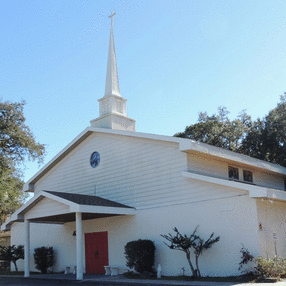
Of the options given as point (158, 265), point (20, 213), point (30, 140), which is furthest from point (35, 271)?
point (30, 140)

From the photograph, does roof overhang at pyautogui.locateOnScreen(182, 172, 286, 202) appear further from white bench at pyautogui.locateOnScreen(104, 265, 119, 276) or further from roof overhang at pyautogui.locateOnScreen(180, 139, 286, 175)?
white bench at pyautogui.locateOnScreen(104, 265, 119, 276)

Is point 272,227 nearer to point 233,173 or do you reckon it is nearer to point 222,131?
point 233,173

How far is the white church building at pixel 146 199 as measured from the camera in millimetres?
14273

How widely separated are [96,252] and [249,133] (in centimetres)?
1838

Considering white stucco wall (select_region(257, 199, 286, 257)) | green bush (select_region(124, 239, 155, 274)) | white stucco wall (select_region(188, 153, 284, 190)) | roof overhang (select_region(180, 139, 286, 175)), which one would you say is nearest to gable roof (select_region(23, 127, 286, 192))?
roof overhang (select_region(180, 139, 286, 175))

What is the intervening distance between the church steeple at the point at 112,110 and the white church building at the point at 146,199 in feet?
0.20

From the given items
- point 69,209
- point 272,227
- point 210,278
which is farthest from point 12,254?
point 272,227

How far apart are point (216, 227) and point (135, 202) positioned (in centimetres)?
451

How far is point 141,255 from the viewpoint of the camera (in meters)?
15.9

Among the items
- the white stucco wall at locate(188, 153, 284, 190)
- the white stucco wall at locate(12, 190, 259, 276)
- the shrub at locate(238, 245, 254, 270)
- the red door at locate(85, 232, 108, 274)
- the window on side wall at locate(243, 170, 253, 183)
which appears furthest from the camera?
the window on side wall at locate(243, 170, 253, 183)

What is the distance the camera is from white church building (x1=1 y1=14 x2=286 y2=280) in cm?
1427

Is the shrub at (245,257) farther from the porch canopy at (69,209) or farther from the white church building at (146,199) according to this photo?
the porch canopy at (69,209)

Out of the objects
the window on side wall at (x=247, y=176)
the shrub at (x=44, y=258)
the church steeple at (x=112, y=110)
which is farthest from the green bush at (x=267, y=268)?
the shrub at (x=44, y=258)

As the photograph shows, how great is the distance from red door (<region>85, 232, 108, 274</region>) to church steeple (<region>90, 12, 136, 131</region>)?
19.8 ft
